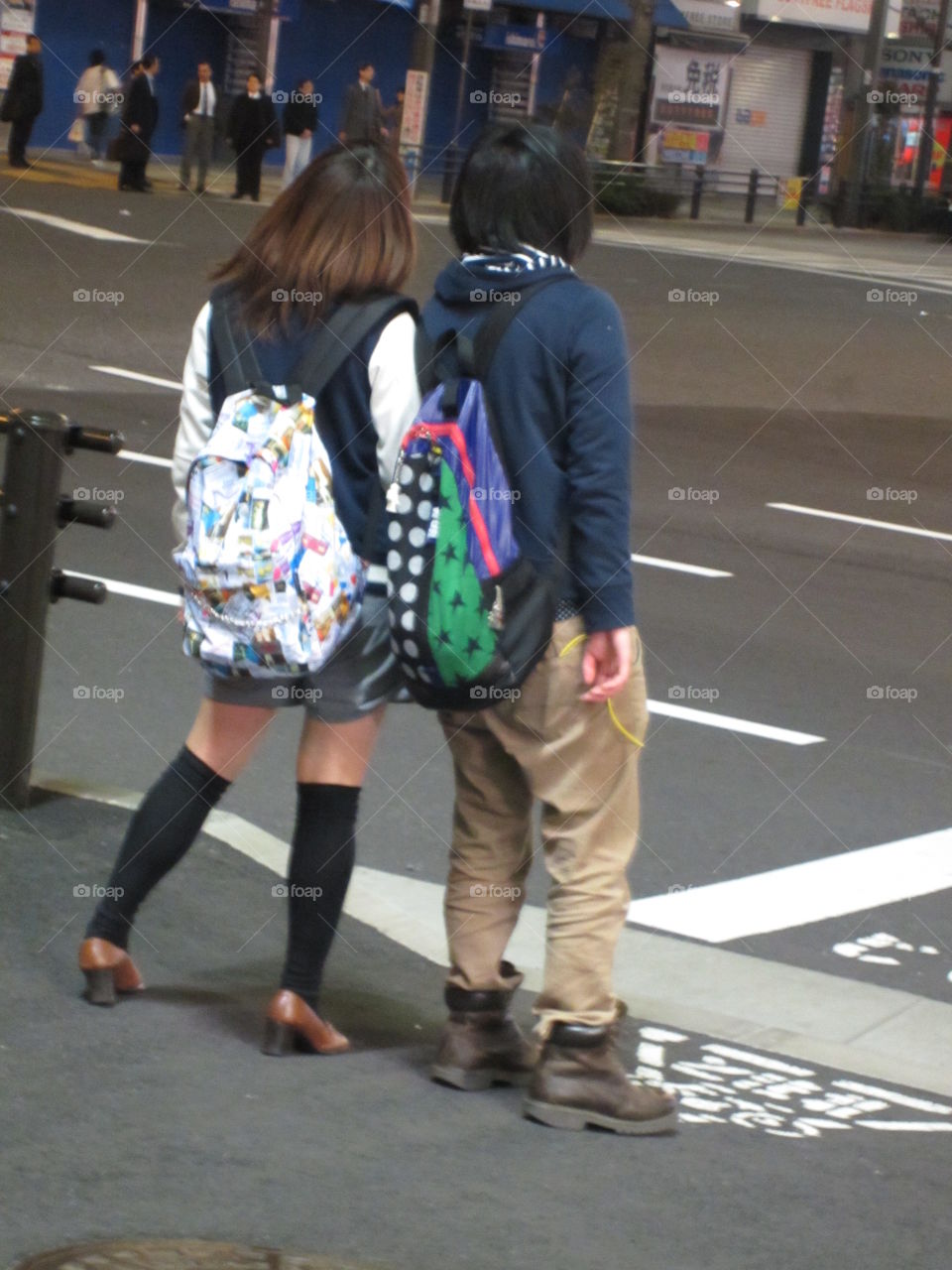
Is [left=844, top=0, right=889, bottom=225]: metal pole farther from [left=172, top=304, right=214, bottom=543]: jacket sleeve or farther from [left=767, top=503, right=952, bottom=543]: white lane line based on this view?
[left=172, top=304, right=214, bottom=543]: jacket sleeve

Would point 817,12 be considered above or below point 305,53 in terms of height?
above

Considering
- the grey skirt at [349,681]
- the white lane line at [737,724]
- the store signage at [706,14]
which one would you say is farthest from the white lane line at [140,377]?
the store signage at [706,14]

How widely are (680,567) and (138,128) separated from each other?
20.7 m

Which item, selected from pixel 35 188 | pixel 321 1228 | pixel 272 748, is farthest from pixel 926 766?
pixel 35 188

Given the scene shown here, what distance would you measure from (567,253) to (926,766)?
3812mm

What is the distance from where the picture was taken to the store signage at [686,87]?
4566 centimetres

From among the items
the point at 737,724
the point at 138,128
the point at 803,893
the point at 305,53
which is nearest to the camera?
the point at 803,893

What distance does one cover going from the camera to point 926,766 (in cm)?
708

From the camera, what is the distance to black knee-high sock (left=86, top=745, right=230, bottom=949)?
398 centimetres

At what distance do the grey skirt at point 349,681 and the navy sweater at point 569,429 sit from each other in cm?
35

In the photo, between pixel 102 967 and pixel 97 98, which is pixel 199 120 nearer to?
pixel 97 98

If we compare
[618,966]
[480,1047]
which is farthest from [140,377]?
[480,1047]

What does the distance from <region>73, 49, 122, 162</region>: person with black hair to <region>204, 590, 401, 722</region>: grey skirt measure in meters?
27.8

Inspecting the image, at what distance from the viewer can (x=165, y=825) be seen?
3980 millimetres
